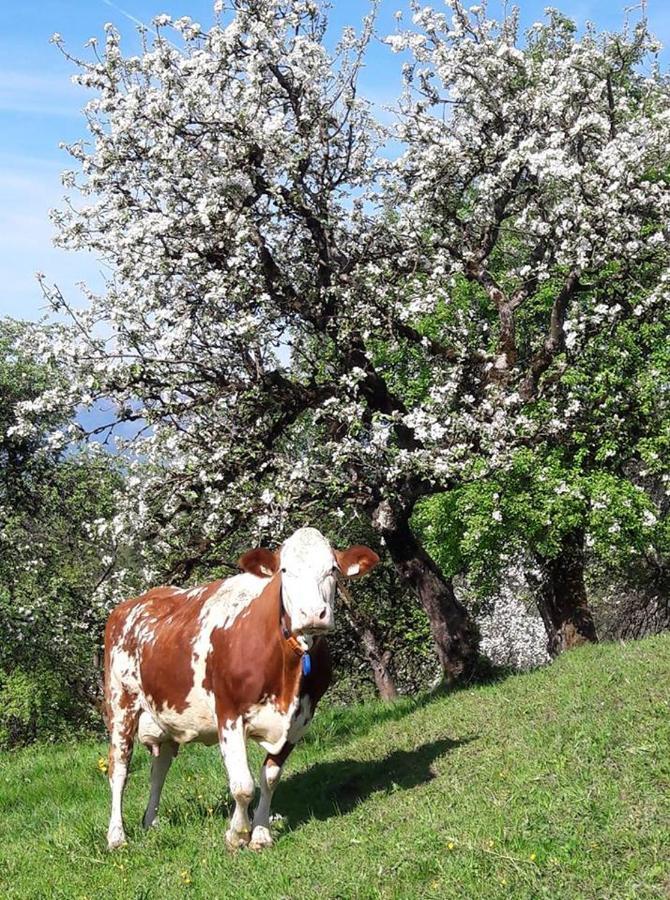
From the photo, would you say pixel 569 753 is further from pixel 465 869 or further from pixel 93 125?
pixel 93 125

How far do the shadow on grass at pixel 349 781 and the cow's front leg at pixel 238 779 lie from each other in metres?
0.85

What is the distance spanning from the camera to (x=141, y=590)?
16938mm

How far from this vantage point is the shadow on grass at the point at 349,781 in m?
10.3

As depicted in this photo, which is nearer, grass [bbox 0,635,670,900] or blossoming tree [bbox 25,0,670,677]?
grass [bbox 0,635,670,900]

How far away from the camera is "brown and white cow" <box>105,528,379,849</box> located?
909 centimetres

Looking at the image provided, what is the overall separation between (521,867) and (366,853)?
5.29ft

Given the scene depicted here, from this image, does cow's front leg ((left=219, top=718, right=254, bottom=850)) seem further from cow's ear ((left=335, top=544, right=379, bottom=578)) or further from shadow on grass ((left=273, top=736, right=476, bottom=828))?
cow's ear ((left=335, top=544, right=379, bottom=578))

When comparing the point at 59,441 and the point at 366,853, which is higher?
the point at 59,441

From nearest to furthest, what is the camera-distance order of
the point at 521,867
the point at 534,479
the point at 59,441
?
the point at 521,867 → the point at 59,441 → the point at 534,479

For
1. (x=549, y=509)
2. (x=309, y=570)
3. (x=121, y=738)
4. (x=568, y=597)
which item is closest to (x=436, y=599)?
(x=549, y=509)

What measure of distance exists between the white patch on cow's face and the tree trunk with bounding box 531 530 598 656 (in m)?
11.3

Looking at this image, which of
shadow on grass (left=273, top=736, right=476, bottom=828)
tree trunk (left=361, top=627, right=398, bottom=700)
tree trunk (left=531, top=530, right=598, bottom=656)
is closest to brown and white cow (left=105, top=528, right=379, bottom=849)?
shadow on grass (left=273, top=736, right=476, bottom=828)

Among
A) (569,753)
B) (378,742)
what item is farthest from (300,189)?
(569,753)

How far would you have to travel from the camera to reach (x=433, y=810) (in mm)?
8758
